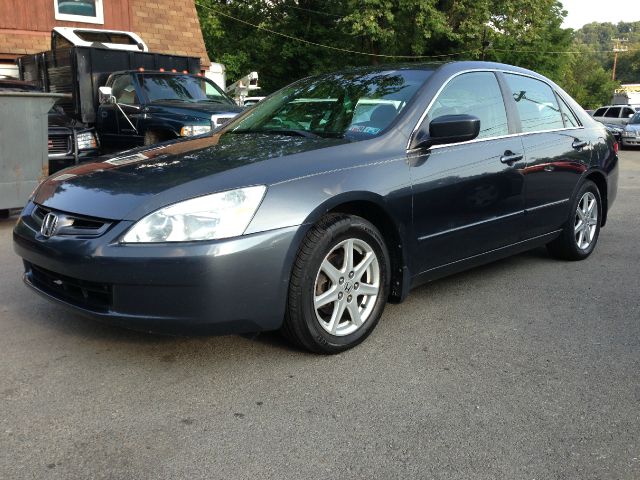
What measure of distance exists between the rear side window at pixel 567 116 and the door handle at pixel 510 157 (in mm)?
1059

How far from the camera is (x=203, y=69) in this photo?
1711 centimetres

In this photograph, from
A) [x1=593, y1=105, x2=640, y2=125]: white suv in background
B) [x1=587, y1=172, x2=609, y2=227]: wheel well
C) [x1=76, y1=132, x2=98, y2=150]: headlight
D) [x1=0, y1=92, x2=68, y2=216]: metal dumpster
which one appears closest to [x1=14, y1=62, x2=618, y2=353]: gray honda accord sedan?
[x1=587, y1=172, x2=609, y2=227]: wheel well

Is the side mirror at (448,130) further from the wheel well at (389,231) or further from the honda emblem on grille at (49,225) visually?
the honda emblem on grille at (49,225)

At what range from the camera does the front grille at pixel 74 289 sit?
3.07m

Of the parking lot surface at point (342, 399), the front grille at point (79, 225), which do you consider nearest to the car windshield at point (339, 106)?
the parking lot surface at point (342, 399)

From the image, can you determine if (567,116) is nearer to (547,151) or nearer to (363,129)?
(547,151)

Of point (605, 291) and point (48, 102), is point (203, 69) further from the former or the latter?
point (605, 291)

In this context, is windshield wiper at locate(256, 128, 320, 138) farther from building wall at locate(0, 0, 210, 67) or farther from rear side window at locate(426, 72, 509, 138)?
building wall at locate(0, 0, 210, 67)

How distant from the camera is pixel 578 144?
526 cm

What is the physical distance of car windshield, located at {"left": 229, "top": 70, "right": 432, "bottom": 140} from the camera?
3.92 m

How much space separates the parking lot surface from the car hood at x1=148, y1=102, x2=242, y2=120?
502 centimetres

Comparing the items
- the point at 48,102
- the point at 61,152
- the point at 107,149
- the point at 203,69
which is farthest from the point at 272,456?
the point at 203,69

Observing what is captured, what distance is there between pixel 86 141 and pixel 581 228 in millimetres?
6724

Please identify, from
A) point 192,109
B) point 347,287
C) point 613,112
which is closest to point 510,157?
point 347,287
